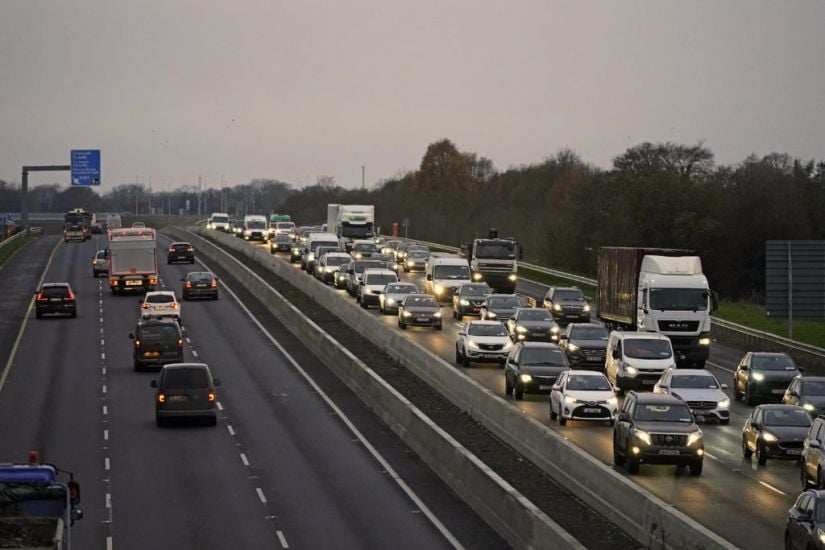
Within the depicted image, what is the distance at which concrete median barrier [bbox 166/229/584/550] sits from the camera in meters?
25.2

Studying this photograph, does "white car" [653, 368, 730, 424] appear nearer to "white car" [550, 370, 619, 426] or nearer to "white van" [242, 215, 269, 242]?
"white car" [550, 370, 619, 426]

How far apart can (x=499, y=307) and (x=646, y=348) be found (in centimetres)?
1652

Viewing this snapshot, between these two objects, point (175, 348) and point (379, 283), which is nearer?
point (175, 348)

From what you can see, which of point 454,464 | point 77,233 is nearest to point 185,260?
point 77,233

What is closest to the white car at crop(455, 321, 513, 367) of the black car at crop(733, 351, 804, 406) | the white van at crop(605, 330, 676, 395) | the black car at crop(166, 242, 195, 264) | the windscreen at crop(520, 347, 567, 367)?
the white van at crop(605, 330, 676, 395)

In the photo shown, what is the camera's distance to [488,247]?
73.4 m

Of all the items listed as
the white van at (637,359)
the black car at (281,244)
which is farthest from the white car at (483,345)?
the black car at (281,244)

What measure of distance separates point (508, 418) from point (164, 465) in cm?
849

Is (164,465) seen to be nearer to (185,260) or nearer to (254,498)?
(254,498)

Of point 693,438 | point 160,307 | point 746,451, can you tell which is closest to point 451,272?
point 160,307

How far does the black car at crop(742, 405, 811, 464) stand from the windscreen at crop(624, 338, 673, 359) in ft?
31.6

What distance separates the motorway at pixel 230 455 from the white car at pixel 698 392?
7.15 m

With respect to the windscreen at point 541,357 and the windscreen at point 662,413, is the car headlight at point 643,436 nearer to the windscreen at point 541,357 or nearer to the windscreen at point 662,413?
the windscreen at point 662,413

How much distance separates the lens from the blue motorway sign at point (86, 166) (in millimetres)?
128500
